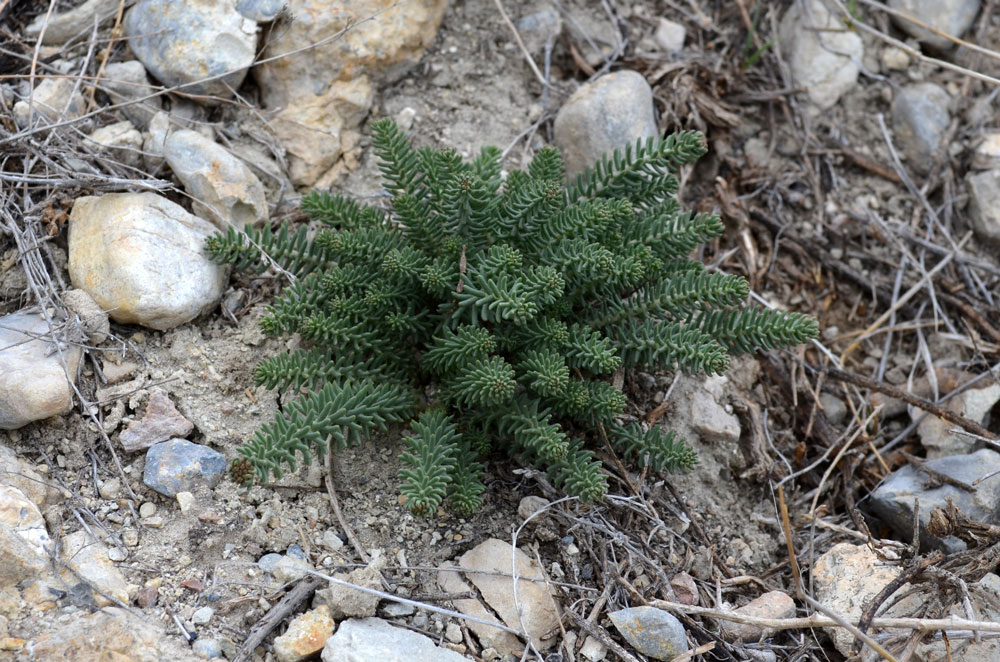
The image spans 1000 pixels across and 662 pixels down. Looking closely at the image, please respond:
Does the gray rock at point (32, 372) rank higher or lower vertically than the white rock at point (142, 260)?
lower

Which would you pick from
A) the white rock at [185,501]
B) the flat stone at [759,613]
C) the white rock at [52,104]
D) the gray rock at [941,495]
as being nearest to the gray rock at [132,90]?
the white rock at [52,104]

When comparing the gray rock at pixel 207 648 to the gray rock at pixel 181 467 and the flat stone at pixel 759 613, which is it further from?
the flat stone at pixel 759 613

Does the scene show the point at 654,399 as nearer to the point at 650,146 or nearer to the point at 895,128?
the point at 650,146

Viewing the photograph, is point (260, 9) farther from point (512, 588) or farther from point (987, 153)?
point (987, 153)

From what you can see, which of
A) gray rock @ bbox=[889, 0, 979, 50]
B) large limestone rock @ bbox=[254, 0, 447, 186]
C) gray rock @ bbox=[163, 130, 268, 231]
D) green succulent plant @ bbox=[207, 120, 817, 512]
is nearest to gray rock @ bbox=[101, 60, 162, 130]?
gray rock @ bbox=[163, 130, 268, 231]

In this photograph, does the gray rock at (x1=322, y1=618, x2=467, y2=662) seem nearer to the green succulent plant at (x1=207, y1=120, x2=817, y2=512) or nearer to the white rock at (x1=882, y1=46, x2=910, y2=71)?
the green succulent plant at (x1=207, y1=120, x2=817, y2=512)

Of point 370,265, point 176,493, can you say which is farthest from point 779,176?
point 176,493
